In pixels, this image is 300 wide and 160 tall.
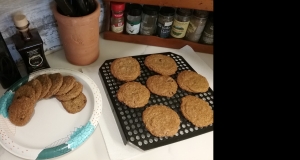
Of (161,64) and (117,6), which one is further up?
(117,6)

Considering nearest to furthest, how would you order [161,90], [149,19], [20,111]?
[20,111] < [161,90] < [149,19]

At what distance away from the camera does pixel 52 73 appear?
62 centimetres

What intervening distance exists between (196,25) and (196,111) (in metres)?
0.28

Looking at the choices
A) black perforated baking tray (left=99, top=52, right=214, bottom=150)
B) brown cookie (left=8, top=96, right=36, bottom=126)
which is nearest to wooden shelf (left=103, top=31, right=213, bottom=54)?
black perforated baking tray (left=99, top=52, right=214, bottom=150)

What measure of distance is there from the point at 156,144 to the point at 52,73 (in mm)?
324

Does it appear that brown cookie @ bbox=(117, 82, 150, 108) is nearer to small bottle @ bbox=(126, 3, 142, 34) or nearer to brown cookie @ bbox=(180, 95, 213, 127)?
brown cookie @ bbox=(180, 95, 213, 127)

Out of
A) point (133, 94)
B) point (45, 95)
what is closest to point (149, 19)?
point (133, 94)

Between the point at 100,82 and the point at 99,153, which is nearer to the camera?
the point at 99,153

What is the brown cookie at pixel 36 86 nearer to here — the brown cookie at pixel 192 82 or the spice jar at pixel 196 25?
the brown cookie at pixel 192 82

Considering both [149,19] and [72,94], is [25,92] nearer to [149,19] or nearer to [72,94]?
[72,94]

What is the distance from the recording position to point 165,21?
73 cm

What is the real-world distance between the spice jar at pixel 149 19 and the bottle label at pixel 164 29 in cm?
2
